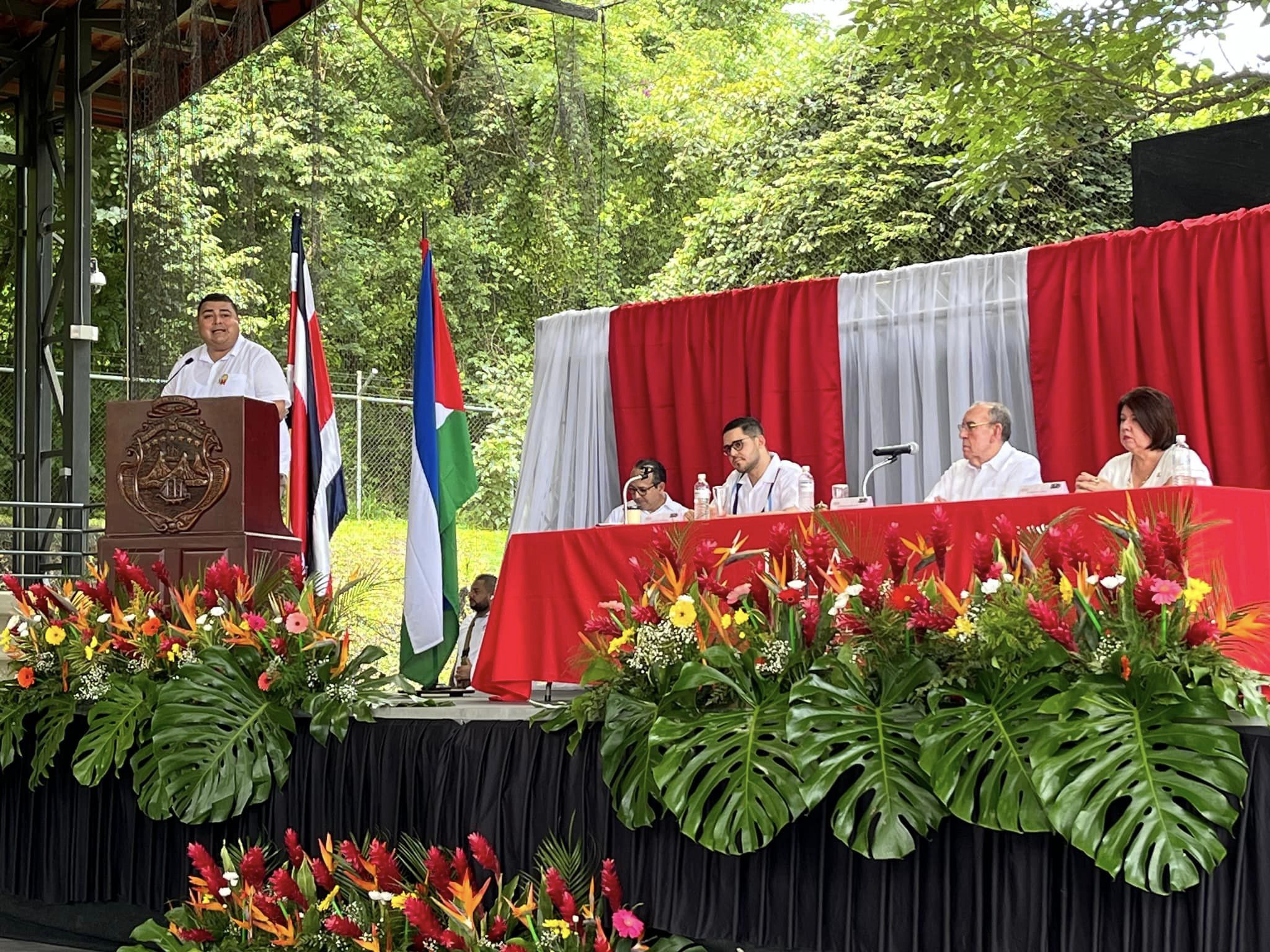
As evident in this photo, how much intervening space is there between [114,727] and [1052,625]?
2.85m

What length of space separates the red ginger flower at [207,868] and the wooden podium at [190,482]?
1082 millimetres

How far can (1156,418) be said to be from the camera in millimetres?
5090

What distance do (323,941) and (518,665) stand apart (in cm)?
142

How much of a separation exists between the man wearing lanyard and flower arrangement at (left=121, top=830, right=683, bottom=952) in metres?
1.92

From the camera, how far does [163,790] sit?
4.36 m

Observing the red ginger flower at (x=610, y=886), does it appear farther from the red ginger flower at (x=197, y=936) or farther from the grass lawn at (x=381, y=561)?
the grass lawn at (x=381, y=561)

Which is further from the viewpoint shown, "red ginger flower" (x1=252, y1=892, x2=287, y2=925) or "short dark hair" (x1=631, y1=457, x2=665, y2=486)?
"short dark hair" (x1=631, y1=457, x2=665, y2=486)

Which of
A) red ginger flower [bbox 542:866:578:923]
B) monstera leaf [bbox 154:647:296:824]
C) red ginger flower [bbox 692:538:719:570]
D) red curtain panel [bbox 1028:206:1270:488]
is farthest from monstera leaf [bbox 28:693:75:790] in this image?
red curtain panel [bbox 1028:206:1270:488]

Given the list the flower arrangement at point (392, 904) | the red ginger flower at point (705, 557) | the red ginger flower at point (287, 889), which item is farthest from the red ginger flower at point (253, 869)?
the red ginger flower at point (705, 557)

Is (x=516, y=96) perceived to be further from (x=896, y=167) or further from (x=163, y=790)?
(x=163, y=790)

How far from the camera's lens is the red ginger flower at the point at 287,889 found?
389 centimetres

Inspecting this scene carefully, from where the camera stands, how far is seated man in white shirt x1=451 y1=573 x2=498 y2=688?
694cm

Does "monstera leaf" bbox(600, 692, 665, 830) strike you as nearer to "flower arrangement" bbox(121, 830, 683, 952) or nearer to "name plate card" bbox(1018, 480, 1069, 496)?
"flower arrangement" bbox(121, 830, 683, 952)

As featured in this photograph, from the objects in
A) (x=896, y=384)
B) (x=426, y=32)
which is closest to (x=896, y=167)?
(x=426, y=32)
